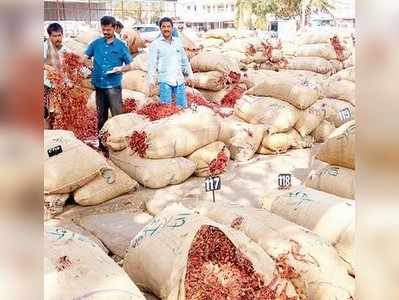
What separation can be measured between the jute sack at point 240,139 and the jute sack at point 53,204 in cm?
180

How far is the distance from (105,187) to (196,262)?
215cm

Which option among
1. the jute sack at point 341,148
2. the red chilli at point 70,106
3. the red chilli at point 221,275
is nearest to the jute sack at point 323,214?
the red chilli at point 221,275

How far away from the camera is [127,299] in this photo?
70.9 inches

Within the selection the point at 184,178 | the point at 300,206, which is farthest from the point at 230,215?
the point at 184,178

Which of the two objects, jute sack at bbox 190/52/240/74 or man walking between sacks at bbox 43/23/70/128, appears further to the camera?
jute sack at bbox 190/52/240/74

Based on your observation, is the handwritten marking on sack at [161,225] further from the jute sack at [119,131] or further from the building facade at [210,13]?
the building facade at [210,13]

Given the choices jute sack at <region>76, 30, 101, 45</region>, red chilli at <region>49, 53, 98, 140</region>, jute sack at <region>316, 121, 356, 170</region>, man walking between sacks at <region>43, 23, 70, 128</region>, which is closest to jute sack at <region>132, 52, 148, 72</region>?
jute sack at <region>76, 30, 101, 45</region>

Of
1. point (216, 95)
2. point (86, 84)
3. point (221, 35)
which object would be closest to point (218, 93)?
point (216, 95)

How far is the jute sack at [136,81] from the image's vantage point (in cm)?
752

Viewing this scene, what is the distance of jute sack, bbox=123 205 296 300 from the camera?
2.05 metres

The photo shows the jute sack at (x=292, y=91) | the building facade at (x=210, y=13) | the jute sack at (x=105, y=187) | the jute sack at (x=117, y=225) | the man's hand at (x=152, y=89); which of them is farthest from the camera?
the building facade at (x=210, y=13)

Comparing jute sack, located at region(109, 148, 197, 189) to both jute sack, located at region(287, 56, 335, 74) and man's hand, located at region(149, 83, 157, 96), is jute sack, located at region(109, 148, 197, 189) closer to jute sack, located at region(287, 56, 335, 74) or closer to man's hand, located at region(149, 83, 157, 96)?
man's hand, located at region(149, 83, 157, 96)

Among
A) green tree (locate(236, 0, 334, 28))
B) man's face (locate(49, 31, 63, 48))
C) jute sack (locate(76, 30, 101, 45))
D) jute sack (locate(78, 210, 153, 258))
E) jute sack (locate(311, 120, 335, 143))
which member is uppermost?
green tree (locate(236, 0, 334, 28))

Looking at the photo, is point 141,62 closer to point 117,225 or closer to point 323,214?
point 117,225
